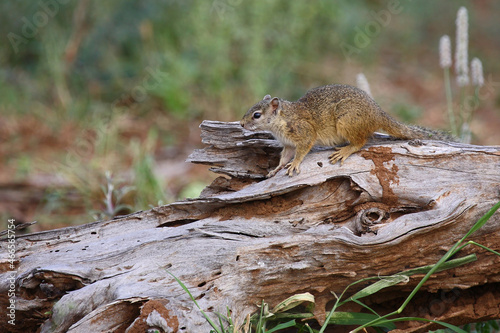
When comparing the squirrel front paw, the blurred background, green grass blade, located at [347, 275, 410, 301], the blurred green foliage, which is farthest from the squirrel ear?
the blurred green foliage

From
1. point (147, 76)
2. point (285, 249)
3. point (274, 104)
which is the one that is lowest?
point (285, 249)

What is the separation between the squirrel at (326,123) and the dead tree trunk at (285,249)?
0.22 meters

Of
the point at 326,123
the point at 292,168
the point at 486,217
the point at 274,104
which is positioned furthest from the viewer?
the point at 274,104

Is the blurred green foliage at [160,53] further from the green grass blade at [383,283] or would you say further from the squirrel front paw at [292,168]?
the green grass blade at [383,283]

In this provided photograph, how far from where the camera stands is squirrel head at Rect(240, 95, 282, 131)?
13.5 feet

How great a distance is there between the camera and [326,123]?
414cm

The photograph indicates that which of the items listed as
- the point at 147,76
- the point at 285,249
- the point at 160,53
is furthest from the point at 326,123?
the point at 160,53

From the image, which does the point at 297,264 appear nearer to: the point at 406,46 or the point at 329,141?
the point at 329,141

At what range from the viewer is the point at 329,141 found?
4172mm

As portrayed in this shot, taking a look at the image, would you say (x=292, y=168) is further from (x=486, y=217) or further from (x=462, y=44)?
(x=462, y=44)

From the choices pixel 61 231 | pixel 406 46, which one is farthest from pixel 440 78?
pixel 61 231

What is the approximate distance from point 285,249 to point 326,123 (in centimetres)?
128

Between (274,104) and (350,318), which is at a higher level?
(274,104)

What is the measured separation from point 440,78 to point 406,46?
1.67 meters
